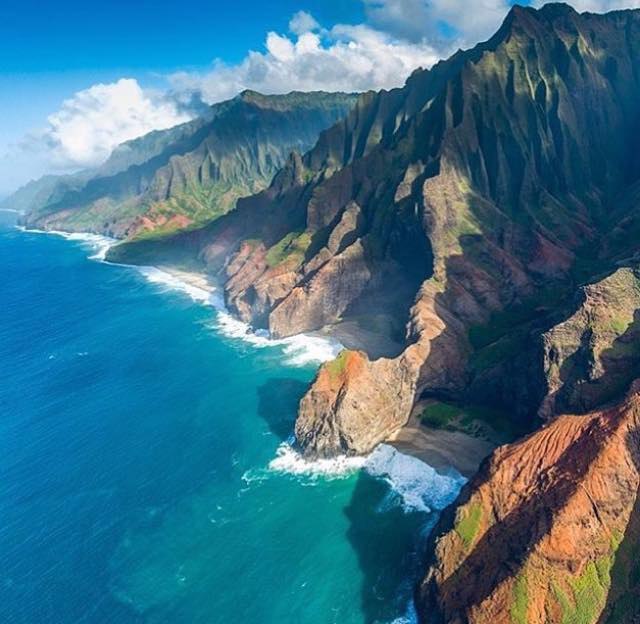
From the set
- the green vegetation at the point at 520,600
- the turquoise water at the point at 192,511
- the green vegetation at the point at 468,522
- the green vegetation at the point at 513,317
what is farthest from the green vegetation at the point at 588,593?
the green vegetation at the point at 513,317

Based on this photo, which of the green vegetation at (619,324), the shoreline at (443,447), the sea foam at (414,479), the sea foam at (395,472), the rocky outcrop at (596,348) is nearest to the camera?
the sea foam at (414,479)

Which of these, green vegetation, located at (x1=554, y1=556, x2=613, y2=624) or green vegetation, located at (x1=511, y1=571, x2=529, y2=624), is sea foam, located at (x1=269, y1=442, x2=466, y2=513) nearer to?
green vegetation, located at (x1=511, y1=571, x2=529, y2=624)

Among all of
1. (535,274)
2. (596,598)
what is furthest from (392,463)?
(535,274)

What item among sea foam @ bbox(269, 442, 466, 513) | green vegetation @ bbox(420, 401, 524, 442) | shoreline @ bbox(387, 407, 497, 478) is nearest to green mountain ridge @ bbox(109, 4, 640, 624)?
green vegetation @ bbox(420, 401, 524, 442)

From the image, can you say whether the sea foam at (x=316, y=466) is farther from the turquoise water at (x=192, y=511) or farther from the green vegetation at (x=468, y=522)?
the green vegetation at (x=468, y=522)

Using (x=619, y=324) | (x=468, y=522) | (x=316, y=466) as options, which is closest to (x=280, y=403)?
(x=316, y=466)

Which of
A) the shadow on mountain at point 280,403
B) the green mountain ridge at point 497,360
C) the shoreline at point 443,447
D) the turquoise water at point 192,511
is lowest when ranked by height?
the turquoise water at point 192,511

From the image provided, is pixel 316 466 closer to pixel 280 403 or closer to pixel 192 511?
pixel 192 511

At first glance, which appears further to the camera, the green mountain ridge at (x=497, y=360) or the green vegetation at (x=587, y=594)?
the green mountain ridge at (x=497, y=360)
